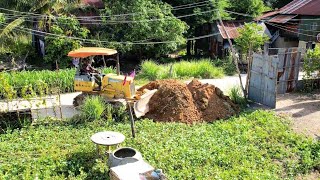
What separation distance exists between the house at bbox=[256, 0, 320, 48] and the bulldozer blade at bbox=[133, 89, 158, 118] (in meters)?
15.2

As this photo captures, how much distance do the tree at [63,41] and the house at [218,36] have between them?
9.09 metres

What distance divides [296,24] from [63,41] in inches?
585

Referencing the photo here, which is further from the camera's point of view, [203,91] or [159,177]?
[203,91]

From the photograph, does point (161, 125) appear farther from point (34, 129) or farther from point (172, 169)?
point (34, 129)

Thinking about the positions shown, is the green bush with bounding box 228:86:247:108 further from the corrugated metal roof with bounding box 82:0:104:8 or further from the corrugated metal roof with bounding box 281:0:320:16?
the corrugated metal roof with bounding box 82:0:104:8

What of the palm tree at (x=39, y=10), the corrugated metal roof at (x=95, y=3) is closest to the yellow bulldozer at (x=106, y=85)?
the palm tree at (x=39, y=10)

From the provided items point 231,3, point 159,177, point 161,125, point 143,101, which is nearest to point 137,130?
point 161,125

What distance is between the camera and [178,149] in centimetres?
847

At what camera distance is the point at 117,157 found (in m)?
7.70

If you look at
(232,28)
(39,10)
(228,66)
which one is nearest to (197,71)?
(228,66)

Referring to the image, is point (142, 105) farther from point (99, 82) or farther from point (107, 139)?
point (107, 139)

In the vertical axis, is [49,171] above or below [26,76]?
below

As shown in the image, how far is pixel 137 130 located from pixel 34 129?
9.47 ft

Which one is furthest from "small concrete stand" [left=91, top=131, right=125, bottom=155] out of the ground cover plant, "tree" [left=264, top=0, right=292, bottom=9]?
"tree" [left=264, top=0, right=292, bottom=9]
